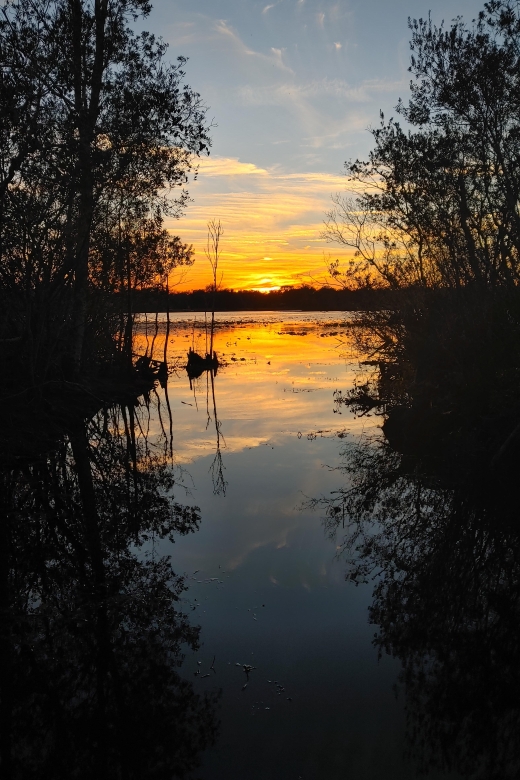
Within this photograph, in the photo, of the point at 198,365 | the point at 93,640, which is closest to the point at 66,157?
the point at 93,640

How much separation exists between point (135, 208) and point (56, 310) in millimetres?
5467

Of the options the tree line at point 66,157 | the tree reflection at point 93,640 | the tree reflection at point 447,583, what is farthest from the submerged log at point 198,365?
the tree reflection at point 93,640

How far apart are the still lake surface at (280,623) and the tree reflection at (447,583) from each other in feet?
0.87

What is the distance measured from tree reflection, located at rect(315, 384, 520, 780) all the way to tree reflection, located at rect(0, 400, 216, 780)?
1.86 metres

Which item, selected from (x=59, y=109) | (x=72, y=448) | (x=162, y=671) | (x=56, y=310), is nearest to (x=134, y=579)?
(x=162, y=671)

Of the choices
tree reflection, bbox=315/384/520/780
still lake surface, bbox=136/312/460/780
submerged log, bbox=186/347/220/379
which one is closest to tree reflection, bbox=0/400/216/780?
still lake surface, bbox=136/312/460/780

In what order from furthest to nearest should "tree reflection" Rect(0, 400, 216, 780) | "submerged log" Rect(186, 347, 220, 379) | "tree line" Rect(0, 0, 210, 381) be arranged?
"submerged log" Rect(186, 347, 220, 379), "tree line" Rect(0, 0, 210, 381), "tree reflection" Rect(0, 400, 216, 780)

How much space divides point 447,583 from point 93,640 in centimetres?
410

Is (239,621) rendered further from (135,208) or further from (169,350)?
(169,350)

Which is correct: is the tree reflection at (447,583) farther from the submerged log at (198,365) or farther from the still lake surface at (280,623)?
the submerged log at (198,365)

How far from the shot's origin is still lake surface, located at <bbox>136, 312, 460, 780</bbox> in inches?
171

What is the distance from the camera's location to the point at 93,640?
5.79m

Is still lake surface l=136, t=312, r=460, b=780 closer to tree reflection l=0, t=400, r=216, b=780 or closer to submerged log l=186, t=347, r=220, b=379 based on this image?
tree reflection l=0, t=400, r=216, b=780

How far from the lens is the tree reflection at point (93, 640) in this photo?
428 cm
